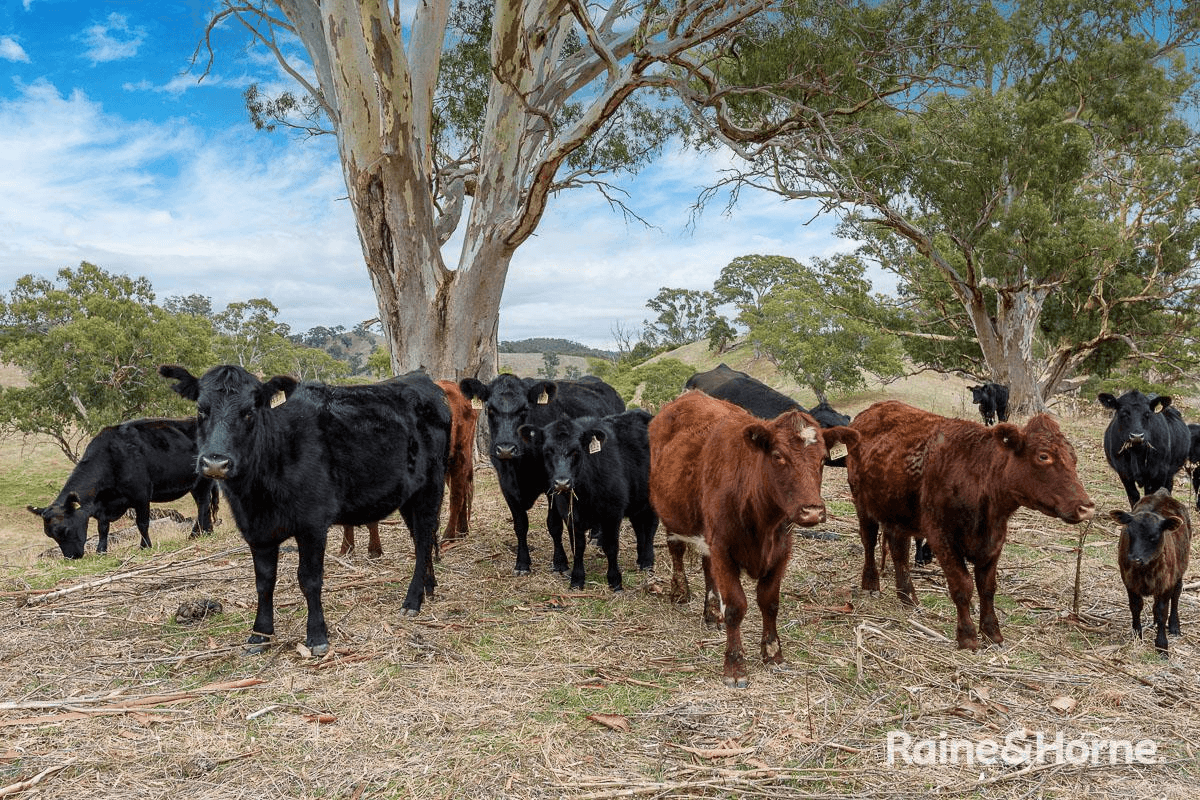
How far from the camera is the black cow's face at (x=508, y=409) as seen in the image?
7.16 metres

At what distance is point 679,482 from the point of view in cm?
575

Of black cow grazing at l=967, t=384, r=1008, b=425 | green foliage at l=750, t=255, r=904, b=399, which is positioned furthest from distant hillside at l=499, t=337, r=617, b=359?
black cow grazing at l=967, t=384, r=1008, b=425

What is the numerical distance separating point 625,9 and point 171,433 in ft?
38.8

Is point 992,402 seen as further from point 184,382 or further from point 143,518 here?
point 143,518

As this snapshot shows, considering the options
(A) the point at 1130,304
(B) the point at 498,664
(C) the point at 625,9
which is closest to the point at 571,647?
(B) the point at 498,664

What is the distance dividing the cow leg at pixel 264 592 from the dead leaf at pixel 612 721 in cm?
262

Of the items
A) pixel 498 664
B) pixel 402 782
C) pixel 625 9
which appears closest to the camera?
pixel 402 782

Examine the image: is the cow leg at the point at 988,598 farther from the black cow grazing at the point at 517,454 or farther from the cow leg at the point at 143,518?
the cow leg at the point at 143,518

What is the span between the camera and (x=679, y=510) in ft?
18.8

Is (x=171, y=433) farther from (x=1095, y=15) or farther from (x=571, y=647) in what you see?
(x=1095, y=15)

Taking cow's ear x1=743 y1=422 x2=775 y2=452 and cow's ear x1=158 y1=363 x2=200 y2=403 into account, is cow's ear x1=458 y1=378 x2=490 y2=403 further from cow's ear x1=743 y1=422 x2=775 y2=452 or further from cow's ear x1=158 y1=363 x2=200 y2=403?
cow's ear x1=743 y1=422 x2=775 y2=452

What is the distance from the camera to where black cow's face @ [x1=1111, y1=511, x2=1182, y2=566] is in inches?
204

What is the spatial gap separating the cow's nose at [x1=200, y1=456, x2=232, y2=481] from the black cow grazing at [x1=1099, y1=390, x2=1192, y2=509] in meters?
10.2

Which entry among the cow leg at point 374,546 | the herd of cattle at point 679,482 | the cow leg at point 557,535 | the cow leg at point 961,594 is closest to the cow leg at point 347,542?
the herd of cattle at point 679,482
